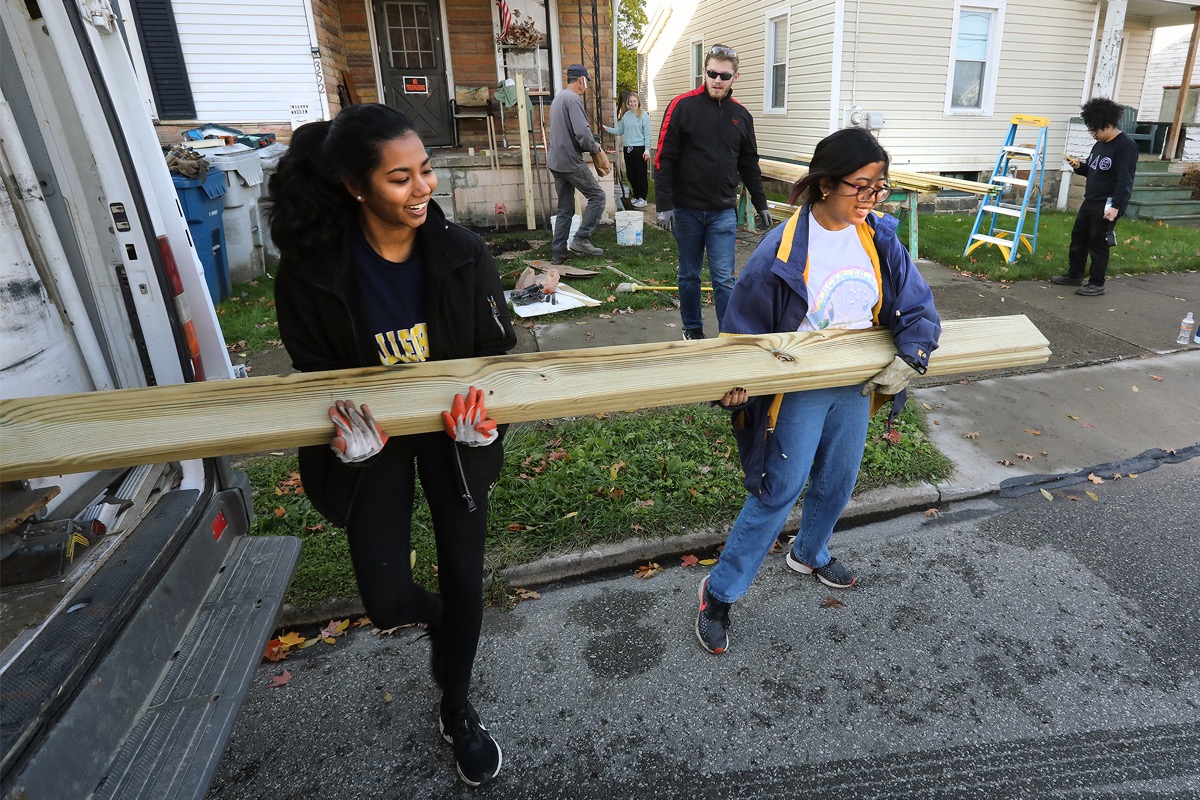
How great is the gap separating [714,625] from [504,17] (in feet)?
36.5

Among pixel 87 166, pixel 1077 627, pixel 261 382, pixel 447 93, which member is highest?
pixel 447 93

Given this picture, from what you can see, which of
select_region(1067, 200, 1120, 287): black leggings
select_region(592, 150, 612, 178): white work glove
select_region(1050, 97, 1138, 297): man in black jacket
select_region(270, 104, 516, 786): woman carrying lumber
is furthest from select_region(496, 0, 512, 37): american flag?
select_region(270, 104, 516, 786): woman carrying lumber

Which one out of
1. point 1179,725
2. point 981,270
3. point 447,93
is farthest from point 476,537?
point 447,93

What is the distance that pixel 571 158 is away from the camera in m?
8.49

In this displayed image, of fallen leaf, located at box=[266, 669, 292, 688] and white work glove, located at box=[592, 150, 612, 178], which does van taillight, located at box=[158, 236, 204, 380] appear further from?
white work glove, located at box=[592, 150, 612, 178]

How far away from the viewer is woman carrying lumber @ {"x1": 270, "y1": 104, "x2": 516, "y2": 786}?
1.71 m

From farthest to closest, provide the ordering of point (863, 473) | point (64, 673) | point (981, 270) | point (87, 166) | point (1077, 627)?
point (981, 270) < point (863, 473) < point (1077, 627) < point (87, 166) < point (64, 673)

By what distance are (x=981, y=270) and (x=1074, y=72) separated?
7606 millimetres

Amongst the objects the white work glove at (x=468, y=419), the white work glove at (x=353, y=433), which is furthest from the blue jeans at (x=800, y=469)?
the white work glove at (x=353, y=433)

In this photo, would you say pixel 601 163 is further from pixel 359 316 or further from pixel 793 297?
pixel 359 316

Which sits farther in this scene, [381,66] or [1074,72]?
[1074,72]

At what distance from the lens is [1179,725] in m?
2.35

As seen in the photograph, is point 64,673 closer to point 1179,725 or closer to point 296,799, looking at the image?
point 296,799

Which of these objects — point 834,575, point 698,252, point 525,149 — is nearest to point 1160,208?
point 525,149
